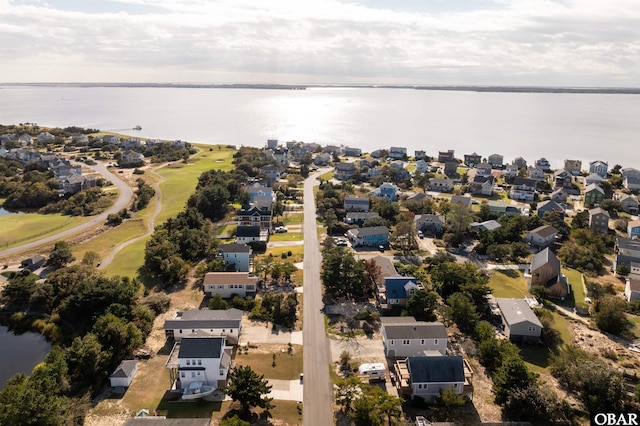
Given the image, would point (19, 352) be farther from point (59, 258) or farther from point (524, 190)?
point (524, 190)

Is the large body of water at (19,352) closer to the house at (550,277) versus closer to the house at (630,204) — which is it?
the house at (550,277)

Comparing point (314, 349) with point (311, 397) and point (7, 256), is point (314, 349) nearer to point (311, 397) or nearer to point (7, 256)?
point (311, 397)

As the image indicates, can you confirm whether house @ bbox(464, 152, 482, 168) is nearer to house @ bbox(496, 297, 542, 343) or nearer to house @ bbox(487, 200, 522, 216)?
house @ bbox(487, 200, 522, 216)

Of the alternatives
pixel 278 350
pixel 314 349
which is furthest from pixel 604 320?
pixel 278 350

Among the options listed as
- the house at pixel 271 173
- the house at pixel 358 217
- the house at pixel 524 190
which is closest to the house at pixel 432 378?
the house at pixel 358 217

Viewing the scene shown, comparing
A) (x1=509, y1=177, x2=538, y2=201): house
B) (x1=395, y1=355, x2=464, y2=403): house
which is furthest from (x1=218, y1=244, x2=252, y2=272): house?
(x1=509, y1=177, x2=538, y2=201): house

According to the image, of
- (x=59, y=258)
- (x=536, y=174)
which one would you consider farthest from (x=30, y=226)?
(x=536, y=174)
